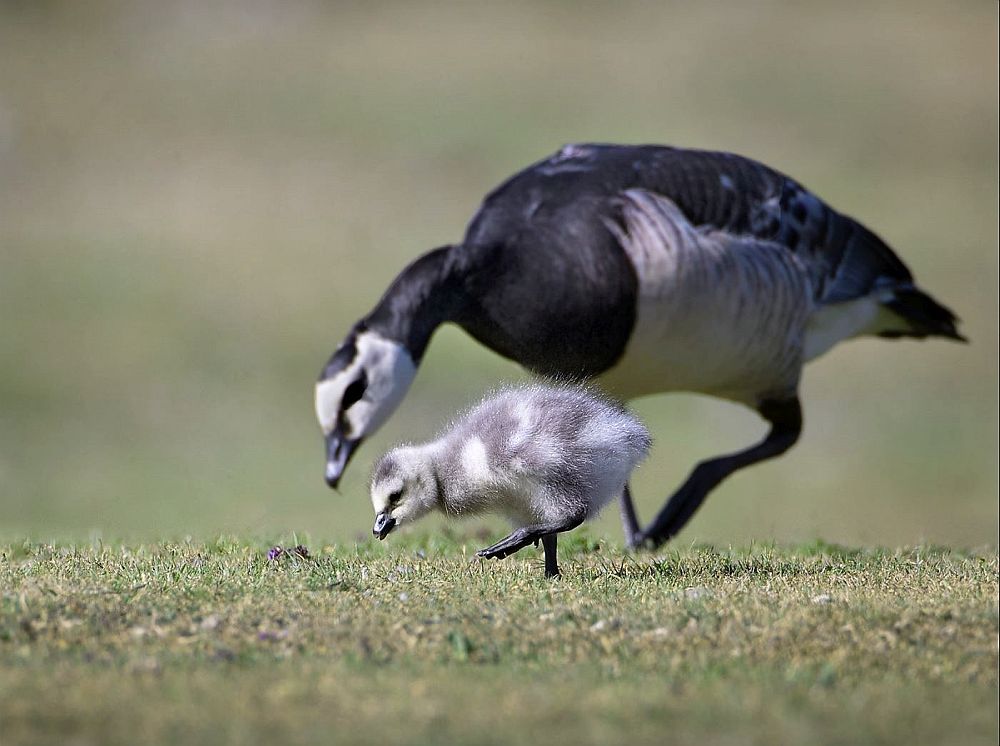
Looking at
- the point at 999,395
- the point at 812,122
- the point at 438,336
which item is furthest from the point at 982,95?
the point at 438,336

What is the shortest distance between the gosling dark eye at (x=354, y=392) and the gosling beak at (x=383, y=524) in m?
1.39

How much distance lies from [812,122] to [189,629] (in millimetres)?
33402

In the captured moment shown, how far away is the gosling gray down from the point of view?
6754mm

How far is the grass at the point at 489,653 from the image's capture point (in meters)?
4.30

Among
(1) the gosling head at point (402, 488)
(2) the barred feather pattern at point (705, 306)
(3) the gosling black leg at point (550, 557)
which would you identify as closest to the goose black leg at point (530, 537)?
(3) the gosling black leg at point (550, 557)

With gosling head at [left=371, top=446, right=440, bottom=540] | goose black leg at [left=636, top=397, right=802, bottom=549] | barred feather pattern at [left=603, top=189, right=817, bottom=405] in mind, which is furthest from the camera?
goose black leg at [left=636, top=397, right=802, bottom=549]

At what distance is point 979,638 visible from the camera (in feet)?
17.4

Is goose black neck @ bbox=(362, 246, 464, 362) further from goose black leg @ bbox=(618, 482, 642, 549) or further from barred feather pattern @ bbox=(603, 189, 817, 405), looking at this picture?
goose black leg @ bbox=(618, 482, 642, 549)

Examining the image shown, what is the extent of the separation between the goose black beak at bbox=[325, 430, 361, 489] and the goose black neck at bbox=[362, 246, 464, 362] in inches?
25.3

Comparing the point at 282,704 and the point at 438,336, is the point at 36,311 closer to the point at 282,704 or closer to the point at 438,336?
the point at 438,336

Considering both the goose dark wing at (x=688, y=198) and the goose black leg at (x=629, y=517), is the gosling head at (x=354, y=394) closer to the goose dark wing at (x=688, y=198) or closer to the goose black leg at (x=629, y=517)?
the goose dark wing at (x=688, y=198)

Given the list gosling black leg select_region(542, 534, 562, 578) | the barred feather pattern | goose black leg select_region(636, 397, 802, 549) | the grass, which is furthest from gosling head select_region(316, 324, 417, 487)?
goose black leg select_region(636, 397, 802, 549)

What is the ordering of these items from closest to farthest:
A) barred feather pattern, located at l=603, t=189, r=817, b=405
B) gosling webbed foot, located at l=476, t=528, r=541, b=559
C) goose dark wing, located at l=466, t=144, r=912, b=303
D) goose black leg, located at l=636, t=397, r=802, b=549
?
gosling webbed foot, located at l=476, t=528, r=541, b=559
barred feather pattern, located at l=603, t=189, r=817, b=405
goose dark wing, located at l=466, t=144, r=912, b=303
goose black leg, located at l=636, t=397, r=802, b=549

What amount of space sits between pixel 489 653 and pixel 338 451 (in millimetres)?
3450
